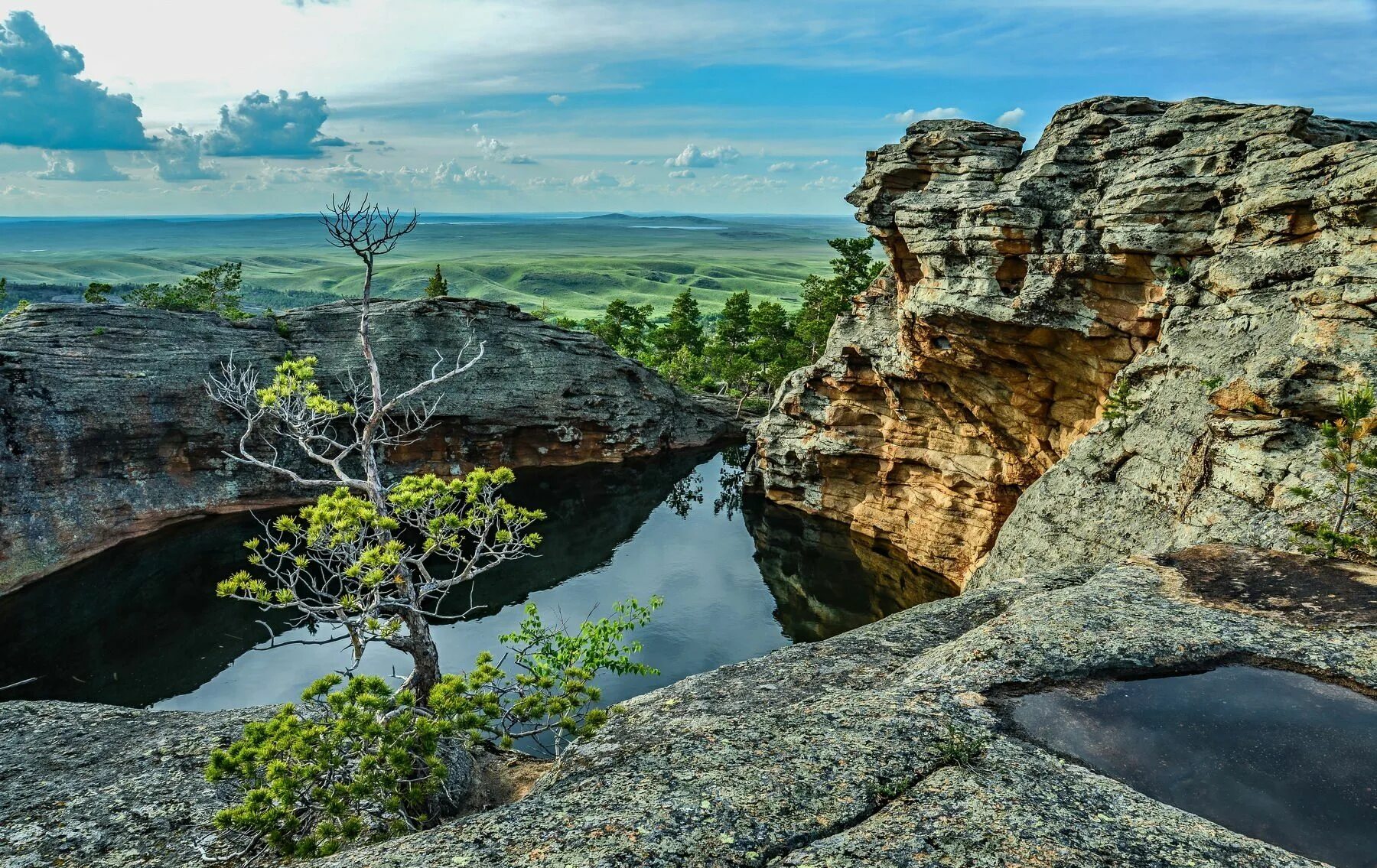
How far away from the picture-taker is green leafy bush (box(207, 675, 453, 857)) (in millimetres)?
10523

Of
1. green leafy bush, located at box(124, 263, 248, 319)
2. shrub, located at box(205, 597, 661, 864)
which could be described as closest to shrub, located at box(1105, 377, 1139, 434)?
shrub, located at box(205, 597, 661, 864)

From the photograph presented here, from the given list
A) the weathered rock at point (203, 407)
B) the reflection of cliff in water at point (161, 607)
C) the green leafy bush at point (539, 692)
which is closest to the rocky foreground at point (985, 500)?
the weathered rock at point (203, 407)

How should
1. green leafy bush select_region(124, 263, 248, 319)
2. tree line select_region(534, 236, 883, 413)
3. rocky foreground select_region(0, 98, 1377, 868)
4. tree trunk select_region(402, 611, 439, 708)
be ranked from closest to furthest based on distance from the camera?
1. rocky foreground select_region(0, 98, 1377, 868)
2. tree trunk select_region(402, 611, 439, 708)
3. green leafy bush select_region(124, 263, 248, 319)
4. tree line select_region(534, 236, 883, 413)

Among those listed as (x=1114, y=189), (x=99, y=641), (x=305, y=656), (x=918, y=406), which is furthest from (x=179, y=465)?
(x=1114, y=189)

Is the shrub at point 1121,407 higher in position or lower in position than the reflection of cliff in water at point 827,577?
higher

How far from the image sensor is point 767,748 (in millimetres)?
9367

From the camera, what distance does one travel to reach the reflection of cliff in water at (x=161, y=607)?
90.1 feet

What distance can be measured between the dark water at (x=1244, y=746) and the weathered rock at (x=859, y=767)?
46 cm

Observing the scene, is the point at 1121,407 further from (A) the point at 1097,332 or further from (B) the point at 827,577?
(B) the point at 827,577

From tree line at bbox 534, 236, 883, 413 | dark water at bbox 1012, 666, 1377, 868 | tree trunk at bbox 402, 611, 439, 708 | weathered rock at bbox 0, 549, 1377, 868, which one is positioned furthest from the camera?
tree line at bbox 534, 236, 883, 413

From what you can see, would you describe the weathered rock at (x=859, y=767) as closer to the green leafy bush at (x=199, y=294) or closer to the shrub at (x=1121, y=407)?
the shrub at (x=1121, y=407)

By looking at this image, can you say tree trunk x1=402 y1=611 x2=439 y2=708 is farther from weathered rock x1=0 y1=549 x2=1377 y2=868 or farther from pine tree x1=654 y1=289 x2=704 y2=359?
pine tree x1=654 y1=289 x2=704 y2=359

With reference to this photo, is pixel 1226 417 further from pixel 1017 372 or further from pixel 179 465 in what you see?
pixel 179 465

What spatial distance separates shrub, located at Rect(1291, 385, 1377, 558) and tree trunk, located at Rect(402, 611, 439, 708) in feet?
54.5
